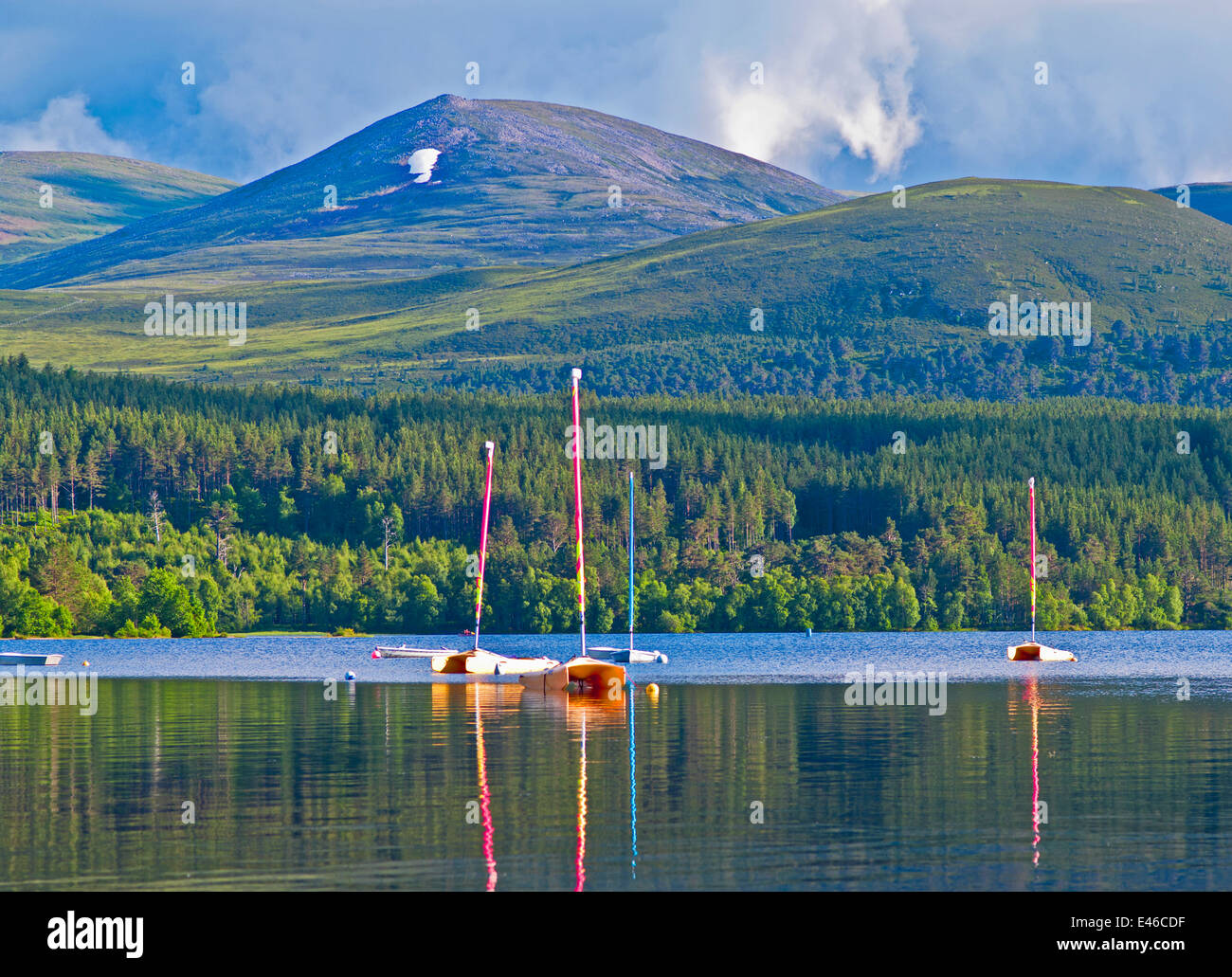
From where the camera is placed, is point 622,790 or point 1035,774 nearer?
point 622,790

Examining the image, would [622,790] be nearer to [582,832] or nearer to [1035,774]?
[582,832]

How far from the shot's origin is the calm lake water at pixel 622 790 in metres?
33.6

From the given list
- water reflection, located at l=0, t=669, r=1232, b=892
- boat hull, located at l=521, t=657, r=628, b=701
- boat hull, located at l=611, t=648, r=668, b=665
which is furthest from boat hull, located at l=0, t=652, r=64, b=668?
water reflection, located at l=0, t=669, r=1232, b=892

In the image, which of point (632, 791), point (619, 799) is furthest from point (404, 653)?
point (619, 799)

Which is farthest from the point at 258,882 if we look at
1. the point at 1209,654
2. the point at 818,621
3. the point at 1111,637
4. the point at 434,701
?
the point at 818,621

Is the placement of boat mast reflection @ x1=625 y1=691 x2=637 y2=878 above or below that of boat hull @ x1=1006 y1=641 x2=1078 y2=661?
above

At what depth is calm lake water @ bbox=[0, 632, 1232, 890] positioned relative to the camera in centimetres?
3359

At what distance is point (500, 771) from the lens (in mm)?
48719

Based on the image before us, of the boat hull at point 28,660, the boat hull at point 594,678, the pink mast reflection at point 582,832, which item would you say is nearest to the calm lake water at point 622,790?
the pink mast reflection at point 582,832

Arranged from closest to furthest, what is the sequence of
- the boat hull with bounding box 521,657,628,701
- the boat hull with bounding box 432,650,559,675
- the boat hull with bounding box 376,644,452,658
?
the boat hull with bounding box 521,657,628,701 → the boat hull with bounding box 432,650,559,675 → the boat hull with bounding box 376,644,452,658

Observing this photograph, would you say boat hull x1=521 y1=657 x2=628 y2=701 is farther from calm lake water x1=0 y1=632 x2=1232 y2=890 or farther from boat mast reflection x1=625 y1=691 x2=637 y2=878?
boat mast reflection x1=625 y1=691 x2=637 y2=878

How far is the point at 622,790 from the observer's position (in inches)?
Answer: 1756

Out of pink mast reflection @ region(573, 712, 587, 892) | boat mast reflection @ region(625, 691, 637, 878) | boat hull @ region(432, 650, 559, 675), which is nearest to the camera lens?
pink mast reflection @ region(573, 712, 587, 892)

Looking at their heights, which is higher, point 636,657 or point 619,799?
point 619,799
